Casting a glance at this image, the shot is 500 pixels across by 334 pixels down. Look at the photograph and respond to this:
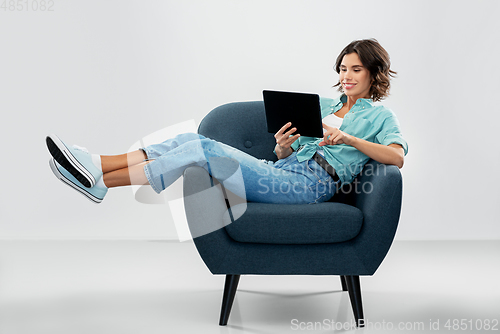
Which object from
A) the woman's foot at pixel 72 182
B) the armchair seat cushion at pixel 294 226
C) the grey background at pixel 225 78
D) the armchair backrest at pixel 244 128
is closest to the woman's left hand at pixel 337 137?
the armchair seat cushion at pixel 294 226

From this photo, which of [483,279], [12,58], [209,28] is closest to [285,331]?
[483,279]

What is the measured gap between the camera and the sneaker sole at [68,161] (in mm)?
1782

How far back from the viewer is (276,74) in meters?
3.48

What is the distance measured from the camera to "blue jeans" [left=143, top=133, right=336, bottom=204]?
1848mm

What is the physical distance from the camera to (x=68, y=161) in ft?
5.84

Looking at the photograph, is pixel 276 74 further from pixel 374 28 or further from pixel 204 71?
pixel 374 28

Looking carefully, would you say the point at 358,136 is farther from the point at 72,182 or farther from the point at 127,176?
the point at 72,182

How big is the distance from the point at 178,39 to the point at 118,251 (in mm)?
1483

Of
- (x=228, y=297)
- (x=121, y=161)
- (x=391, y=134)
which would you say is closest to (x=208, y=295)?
Result: (x=228, y=297)

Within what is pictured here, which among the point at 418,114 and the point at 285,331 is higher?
the point at 418,114

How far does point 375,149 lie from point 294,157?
0.39 meters

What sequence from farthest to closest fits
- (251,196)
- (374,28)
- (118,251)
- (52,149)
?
1. (374,28)
2. (118,251)
3. (251,196)
4. (52,149)

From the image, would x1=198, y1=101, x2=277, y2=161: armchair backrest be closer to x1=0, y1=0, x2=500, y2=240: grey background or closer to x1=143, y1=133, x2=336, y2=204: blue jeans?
x1=143, y1=133, x2=336, y2=204: blue jeans

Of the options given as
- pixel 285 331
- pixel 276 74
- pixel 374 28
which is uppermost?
pixel 374 28
